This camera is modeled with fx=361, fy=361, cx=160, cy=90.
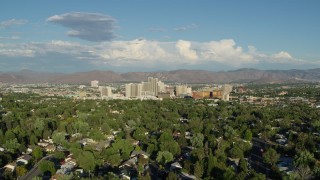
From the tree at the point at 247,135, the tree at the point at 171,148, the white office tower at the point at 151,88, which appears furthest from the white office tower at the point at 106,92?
the tree at the point at 171,148

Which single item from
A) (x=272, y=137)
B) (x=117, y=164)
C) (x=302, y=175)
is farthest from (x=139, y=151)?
(x=272, y=137)

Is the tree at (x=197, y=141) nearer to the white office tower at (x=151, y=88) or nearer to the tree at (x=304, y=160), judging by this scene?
the tree at (x=304, y=160)

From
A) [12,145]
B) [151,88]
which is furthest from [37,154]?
[151,88]

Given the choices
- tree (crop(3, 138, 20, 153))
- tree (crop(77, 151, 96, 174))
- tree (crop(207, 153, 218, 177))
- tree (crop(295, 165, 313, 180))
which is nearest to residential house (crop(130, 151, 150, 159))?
tree (crop(77, 151, 96, 174))

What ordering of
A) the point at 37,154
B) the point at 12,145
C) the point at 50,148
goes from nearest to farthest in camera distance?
the point at 37,154, the point at 12,145, the point at 50,148

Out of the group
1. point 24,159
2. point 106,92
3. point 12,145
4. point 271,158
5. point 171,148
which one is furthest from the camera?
point 106,92

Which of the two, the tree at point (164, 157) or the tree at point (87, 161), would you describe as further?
the tree at point (164, 157)

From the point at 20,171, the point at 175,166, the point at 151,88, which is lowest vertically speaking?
the point at 175,166

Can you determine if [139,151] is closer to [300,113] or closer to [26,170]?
[26,170]

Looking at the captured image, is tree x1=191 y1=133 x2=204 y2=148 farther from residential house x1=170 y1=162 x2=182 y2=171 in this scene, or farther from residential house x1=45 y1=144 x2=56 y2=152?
residential house x1=45 y1=144 x2=56 y2=152

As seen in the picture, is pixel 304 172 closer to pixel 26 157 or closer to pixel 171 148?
pixel 171 148

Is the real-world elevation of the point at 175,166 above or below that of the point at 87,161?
below
